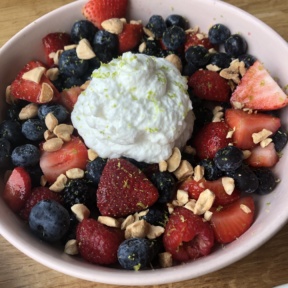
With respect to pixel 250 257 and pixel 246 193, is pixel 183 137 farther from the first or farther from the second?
pixel 250 257

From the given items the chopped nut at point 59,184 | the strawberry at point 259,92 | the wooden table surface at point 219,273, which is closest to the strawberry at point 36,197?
the chopped nut at point 59,184

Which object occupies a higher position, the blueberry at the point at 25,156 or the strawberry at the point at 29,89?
the strawberry at the point at 29,89

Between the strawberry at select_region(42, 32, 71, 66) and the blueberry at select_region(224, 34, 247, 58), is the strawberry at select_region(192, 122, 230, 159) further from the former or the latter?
the strawberry at select_region(42, 32, 71, 66)

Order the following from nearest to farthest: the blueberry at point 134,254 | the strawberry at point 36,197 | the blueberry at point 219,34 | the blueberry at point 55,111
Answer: the blueberry at point 134,254
the strawberry at point 36,197
the blueberry at point 55,111
the blueberry at point 219,34

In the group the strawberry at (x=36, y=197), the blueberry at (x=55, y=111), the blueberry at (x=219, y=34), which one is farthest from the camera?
the blueberry at (x=219, y=34)

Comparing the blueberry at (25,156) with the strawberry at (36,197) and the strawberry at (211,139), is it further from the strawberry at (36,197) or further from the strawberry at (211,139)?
the strawberry at (211,139)

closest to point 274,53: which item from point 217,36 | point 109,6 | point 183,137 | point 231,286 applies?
point 217,36
